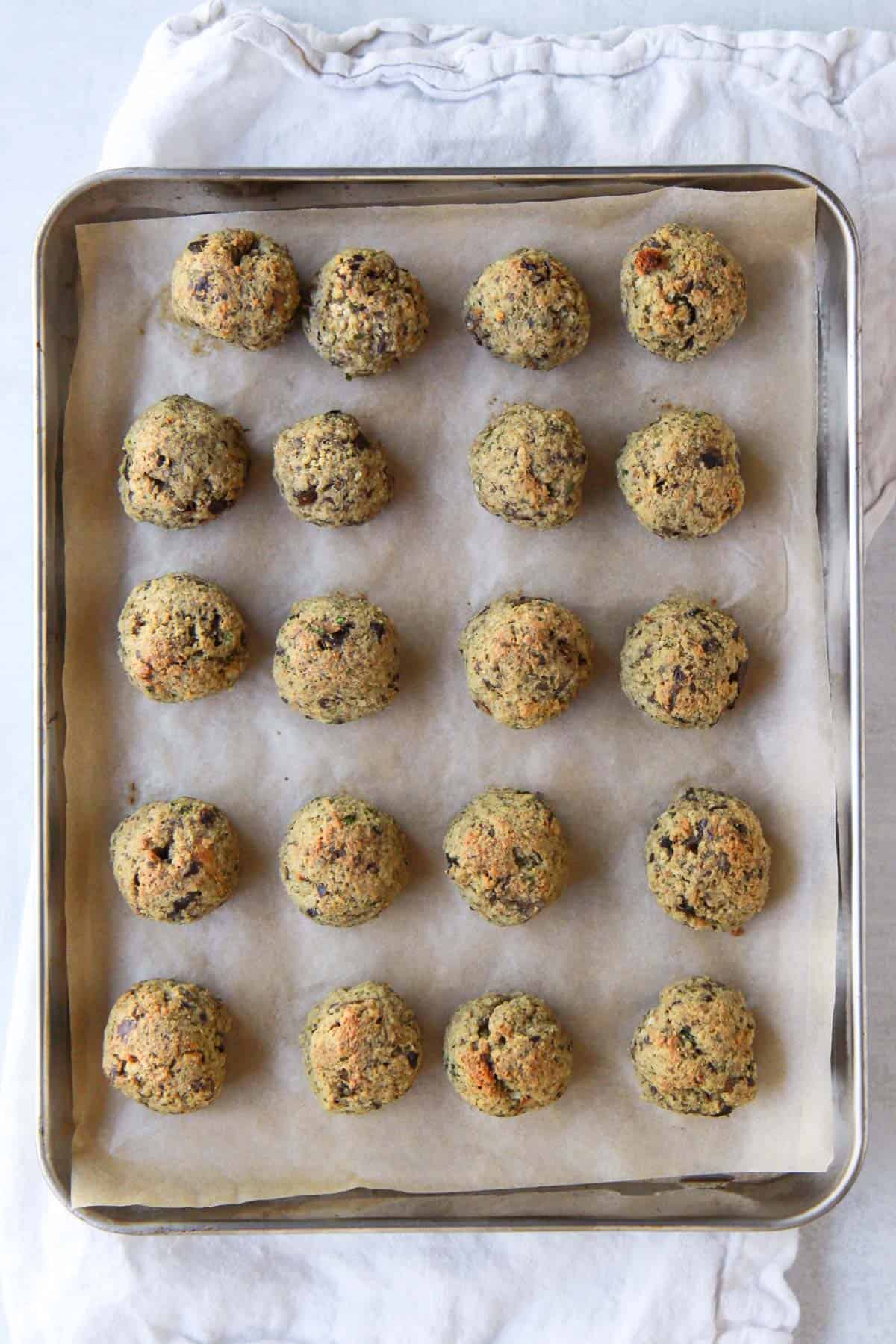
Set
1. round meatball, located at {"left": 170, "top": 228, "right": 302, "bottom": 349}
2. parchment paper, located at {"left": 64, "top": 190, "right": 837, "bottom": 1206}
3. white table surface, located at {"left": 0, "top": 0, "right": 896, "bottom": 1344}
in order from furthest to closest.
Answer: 1. white table surface, located at {"left": 0, "top": 0, "right": 896, "bottom": 1344}
2. parchment paper, located at {"left": 64, "top": 190, "right": 837, "bottom": 1206}
3. round meatball, located at {"left": 170, "top": 228, "right": 302, "bottom": 349}

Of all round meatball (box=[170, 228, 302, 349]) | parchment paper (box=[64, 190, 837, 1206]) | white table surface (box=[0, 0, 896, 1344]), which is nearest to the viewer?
round meatball (box=[170, 228, 302, 349])

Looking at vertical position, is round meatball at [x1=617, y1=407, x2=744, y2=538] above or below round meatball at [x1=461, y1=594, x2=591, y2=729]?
above

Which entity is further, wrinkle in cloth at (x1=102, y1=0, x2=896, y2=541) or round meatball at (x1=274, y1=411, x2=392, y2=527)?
wrinkle in cloth at (x1=102, y1=0, x2=896, y2=541)

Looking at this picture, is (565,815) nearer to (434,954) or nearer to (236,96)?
(434,954)

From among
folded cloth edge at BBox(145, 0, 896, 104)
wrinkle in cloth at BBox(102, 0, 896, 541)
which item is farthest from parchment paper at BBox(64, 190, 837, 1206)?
folded cloth edge at BBox(145, 0, 896, 104)

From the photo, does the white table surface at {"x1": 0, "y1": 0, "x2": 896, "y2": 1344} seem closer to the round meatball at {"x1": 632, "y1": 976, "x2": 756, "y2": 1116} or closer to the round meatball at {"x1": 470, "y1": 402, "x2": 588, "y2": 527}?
the round meatball at {"x1": 632, "y1": 976, "x2": 756, "y2": 1116}

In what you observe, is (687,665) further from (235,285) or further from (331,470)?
(235,285)
